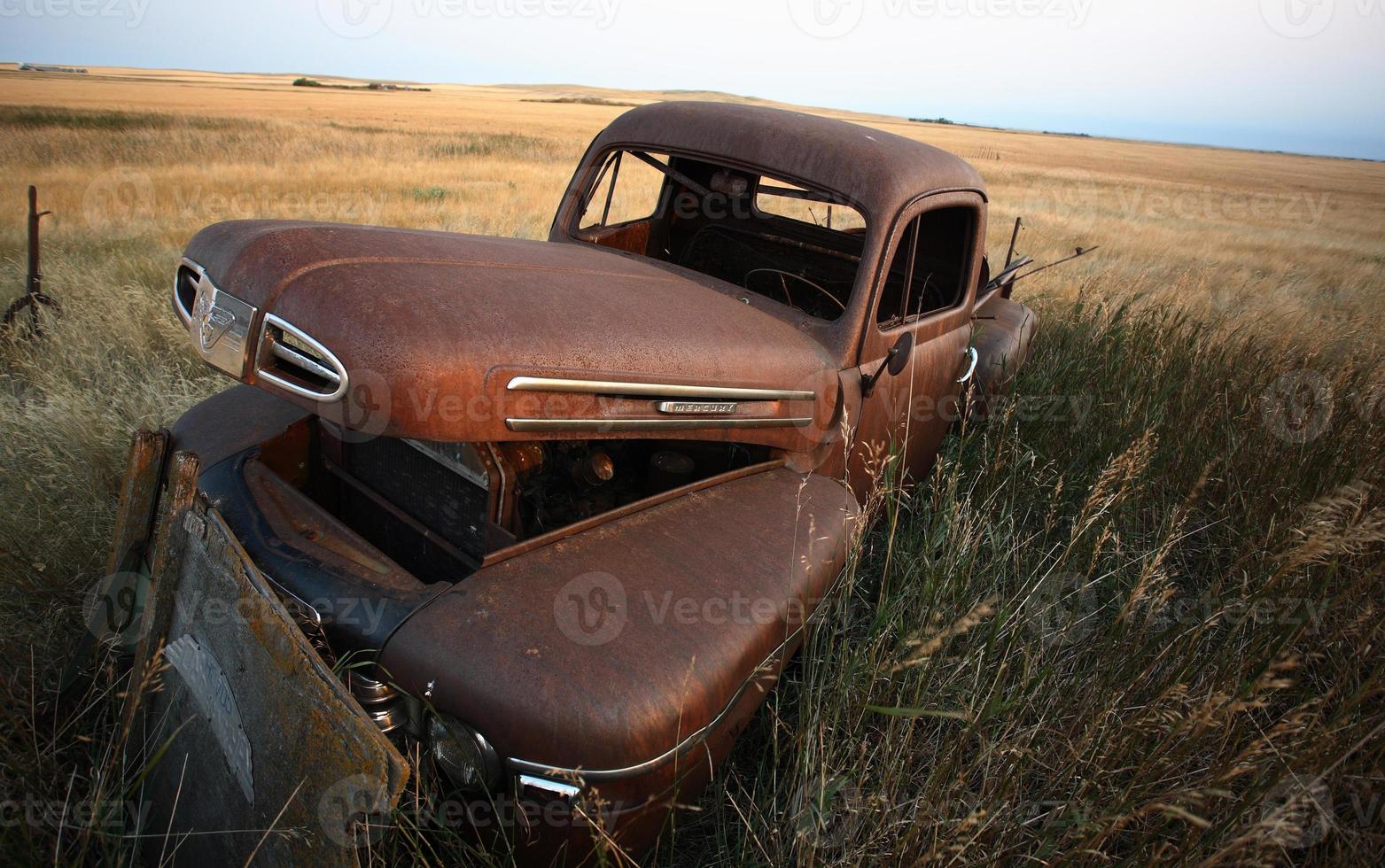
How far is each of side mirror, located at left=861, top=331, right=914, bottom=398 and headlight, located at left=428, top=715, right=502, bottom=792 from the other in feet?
5.42

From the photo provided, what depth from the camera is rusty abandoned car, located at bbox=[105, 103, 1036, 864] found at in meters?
1.41

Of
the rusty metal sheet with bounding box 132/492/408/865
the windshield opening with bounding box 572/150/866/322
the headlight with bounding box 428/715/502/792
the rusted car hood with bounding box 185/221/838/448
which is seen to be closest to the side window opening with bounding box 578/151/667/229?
the windshield opening with bounding box 572/150/866/322

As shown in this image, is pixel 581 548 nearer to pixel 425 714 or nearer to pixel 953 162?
pixel 425 714

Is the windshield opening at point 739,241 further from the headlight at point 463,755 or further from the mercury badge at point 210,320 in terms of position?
the headlight at point 463,755

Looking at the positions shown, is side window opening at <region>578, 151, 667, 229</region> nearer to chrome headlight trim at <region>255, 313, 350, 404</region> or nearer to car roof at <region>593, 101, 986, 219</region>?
car roof at <region>593, 101, 986, 219</region>

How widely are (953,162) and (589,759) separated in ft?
9.00

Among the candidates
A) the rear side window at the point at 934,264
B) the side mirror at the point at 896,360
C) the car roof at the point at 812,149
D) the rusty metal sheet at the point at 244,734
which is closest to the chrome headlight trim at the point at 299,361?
the rusty metal sheet at the point at 244,734

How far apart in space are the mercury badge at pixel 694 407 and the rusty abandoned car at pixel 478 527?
14 millimetres

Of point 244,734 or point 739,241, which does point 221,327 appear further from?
point 739,241

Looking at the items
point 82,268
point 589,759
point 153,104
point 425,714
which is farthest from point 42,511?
point 153,104

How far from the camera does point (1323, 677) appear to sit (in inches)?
96.2

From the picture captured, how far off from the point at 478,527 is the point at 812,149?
5.85 feet

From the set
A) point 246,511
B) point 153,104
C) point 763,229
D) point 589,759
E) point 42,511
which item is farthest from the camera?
point 153,104

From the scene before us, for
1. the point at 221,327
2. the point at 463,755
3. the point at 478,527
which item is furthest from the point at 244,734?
the point at 221,327
